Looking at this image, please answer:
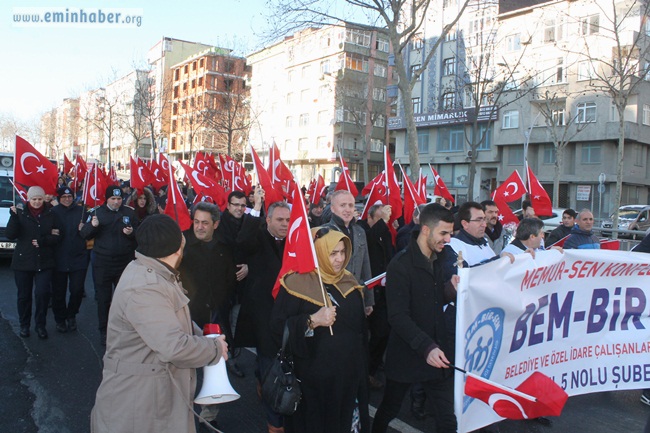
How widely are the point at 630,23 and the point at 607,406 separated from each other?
115 feet

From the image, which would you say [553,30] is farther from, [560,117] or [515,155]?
[515,155]

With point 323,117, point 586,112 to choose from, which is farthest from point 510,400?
point 323,117

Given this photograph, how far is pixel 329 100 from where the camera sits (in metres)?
55.6

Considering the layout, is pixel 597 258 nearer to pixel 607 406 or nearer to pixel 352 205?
pixel 607 406

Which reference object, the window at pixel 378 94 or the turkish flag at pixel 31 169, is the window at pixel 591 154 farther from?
the turkish flag at pixel 31 169

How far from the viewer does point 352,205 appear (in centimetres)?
548

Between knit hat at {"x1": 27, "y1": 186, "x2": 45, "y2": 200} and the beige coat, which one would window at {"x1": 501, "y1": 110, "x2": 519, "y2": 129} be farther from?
the beige coat

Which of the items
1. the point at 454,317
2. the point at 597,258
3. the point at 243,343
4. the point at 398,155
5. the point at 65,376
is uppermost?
the point at 398,155

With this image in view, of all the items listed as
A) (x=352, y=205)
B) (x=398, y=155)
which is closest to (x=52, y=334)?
(x=352, y=205)

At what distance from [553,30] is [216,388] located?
42847mm

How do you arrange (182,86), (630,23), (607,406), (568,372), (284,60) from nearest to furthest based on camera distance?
(568,372) < (607,406) < (630,23) < (284,60) < (182,86)

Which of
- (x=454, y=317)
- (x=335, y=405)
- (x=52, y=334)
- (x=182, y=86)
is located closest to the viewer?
(x=335, y=405)

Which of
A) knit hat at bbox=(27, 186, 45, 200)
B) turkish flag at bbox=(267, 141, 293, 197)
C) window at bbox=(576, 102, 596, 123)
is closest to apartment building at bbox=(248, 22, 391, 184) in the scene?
window at bbox=(576, 102, 596, 123)

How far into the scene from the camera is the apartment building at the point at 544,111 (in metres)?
36.2
